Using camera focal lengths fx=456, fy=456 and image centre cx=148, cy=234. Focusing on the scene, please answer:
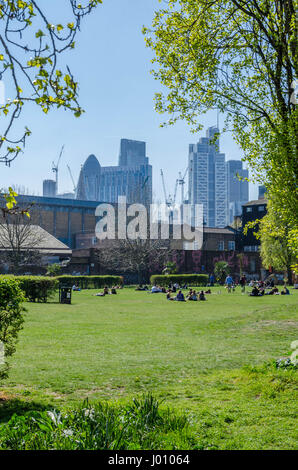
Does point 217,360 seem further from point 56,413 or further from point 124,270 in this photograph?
point 124,270

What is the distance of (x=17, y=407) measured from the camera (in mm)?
6676

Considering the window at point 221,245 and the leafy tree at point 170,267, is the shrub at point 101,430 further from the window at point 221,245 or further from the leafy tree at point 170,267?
the window at point 221,245

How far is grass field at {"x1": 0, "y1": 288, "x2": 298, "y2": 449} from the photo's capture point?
5.87 meters

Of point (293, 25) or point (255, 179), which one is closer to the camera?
point (293, 25)

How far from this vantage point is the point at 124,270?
6053cm

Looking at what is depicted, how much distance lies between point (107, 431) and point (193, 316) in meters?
17.3

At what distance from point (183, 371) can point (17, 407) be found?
4052mm

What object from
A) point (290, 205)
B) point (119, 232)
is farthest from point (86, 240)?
point (290, 205)

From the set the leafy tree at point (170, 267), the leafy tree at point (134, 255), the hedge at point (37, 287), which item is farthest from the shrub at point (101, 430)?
the leafy tree at point (170, 267)

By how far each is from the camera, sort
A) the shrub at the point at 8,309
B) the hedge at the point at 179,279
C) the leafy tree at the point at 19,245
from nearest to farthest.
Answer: the shrub at the point at 8,309 → the leafy tree at the point at 19,245 → the hedge at the point at 179,279

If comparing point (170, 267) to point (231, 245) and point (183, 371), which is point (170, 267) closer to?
point (231, 245)

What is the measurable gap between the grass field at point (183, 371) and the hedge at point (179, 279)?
109ft

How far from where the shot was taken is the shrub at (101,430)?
13.8 ft

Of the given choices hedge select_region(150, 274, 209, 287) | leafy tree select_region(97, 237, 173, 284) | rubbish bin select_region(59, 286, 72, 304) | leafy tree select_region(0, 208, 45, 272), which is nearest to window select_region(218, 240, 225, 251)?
leafy tree select_region(97, 237, 173, 284)
